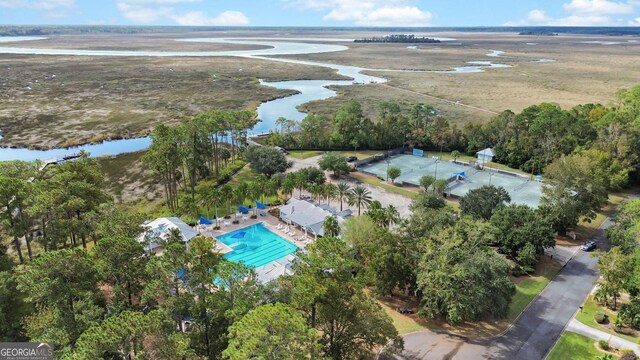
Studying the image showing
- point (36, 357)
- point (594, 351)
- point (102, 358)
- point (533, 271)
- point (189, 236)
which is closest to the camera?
point (102, 358)

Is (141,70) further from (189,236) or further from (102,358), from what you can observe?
(102,358)

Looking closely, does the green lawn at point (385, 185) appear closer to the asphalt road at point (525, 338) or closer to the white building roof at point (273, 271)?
the asphalt road at point (525, 338)

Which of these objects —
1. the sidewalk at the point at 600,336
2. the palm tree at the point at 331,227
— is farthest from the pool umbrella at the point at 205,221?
the sidewalk at the point at 600,336

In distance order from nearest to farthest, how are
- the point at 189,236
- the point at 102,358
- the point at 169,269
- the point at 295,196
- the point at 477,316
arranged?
the point at 102,358 < the point at 169,269 < the point at 477,316 < the point at 189,236 < the point at 295,196

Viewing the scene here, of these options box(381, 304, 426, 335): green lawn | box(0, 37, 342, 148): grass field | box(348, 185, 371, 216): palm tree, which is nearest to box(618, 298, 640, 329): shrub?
box(381, 304, 426, 335): green lawn

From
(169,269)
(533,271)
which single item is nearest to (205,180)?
(169,269)

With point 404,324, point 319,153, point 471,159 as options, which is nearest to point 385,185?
point 319,153
